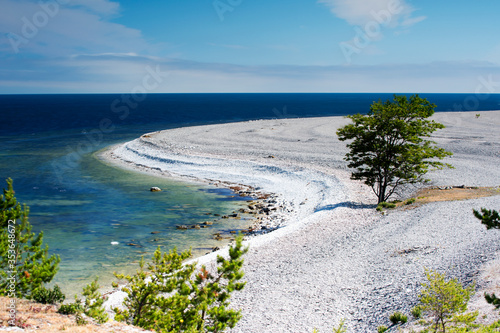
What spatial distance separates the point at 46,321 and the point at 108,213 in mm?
21887

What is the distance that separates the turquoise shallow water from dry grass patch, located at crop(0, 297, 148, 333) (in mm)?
8006

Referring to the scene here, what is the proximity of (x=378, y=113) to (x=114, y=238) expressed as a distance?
66.3 ft

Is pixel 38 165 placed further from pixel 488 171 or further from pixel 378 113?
pixel 488 171

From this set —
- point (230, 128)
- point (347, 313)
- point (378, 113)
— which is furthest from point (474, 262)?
point (230, 128)

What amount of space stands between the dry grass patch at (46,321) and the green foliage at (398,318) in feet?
27.1

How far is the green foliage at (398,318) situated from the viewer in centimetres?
1249

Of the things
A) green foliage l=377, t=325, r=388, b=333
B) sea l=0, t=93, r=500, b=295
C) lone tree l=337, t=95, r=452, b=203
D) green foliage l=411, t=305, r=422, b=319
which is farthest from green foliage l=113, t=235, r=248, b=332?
lone tree l=337, t=95, r=452, b=203

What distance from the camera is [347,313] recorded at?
45.7 ft

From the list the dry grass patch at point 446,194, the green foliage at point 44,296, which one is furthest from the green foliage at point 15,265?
the dry grass patch at point 446,194

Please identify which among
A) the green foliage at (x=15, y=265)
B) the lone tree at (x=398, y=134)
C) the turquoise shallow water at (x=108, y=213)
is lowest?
the turquoise shallow water at (x=108, y=213)

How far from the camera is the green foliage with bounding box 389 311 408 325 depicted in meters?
12.5

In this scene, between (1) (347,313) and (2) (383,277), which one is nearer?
(1) (347,313)

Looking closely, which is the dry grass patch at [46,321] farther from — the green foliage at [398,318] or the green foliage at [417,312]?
the green foliage at [417,312]

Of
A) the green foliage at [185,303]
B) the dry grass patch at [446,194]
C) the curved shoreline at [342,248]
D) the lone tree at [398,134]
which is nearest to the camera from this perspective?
the green foliage at [185,303]
